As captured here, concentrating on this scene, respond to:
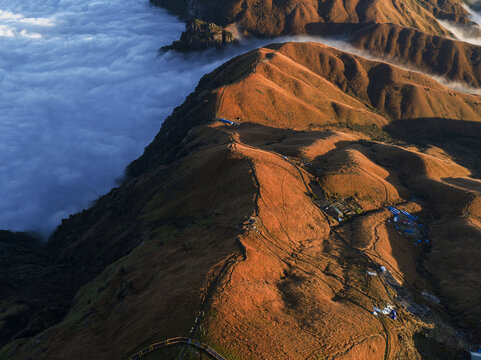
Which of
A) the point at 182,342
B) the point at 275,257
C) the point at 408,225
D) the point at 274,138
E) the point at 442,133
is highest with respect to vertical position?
the point at 182,342

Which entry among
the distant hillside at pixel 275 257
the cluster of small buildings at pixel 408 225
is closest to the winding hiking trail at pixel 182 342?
the distant hillside at pixel 275 257

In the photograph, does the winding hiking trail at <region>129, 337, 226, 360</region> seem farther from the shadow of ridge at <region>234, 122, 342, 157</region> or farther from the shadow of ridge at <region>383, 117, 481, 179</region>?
the shadow of ridge at <region>383, 117, 481, 179</region>

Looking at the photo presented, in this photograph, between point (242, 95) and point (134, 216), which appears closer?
point (134, 216)

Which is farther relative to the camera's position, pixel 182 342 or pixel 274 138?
pixel 274 138

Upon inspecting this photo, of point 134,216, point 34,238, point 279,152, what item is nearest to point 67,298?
point 134,216

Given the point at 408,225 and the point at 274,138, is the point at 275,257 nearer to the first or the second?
the point at 408,225

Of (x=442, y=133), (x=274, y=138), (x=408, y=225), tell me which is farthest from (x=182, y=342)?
(x=442, y=133)

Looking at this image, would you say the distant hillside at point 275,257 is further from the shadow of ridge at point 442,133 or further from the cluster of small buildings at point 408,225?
the shadow of ridge at point 442,133

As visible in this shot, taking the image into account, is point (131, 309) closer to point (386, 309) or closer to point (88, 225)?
point (386, 309)

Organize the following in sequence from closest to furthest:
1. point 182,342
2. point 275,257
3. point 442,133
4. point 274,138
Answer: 1. point 182,342
2. point 275,257
3. point 274,138
4. point 442,133
